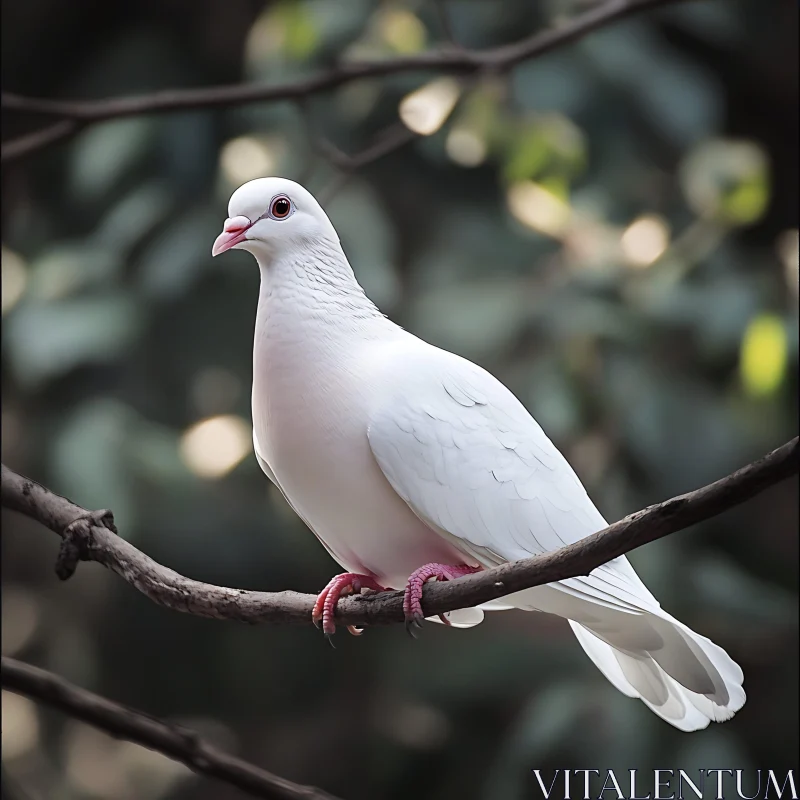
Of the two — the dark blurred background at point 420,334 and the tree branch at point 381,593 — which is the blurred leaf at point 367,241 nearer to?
the dark blurred background at point 420,334

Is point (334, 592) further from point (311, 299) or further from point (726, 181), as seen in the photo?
point (726, 181)

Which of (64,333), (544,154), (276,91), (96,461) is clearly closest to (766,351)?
(544,154)

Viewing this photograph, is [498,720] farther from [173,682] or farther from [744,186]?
[744,186]

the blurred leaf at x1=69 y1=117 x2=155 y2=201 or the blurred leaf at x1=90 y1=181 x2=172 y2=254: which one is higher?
the blurred leaf at x1=69 y1=117 x2=155 y2=201

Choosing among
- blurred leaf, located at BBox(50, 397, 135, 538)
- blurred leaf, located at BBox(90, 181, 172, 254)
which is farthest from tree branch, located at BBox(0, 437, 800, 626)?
blurred leaf, located at BBox(90, 181, 172, 254)

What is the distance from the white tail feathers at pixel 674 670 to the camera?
3.64ft

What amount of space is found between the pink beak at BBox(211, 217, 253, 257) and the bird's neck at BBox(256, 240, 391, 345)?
6cm

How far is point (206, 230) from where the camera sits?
2.67 meters

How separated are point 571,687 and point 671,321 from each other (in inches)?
35.0

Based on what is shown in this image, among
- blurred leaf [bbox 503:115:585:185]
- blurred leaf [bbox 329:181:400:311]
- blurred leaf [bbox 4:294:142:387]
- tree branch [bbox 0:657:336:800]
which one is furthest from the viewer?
blurred leaf [bbox 4:294:142:387]

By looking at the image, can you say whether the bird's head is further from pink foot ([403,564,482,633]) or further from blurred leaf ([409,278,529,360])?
blurred leaf ([409,278,529,360])

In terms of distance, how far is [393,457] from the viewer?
3.60ft

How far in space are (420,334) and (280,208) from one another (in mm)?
1483

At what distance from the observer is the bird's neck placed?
1108mm
